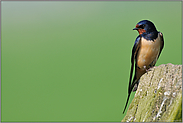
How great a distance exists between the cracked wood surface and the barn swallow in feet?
3.35

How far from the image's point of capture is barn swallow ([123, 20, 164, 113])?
314 cm

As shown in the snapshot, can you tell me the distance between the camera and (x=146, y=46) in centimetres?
317

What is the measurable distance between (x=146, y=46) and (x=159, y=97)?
1.40 meters

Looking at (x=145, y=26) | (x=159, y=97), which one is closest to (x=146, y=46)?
(x=145, y=26)

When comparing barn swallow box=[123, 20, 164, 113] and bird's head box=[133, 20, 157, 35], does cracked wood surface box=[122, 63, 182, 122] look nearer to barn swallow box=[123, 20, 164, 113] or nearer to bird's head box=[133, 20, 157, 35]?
barn swallow box=[123, 20, 164, 113]

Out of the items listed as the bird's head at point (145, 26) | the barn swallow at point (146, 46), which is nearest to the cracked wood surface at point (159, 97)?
the barn swallow at point (146, 46)

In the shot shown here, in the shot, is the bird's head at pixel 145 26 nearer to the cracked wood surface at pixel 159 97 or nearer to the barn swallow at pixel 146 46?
the barn swallow at pixel 146 46

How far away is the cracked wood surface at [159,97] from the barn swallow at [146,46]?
40.2 inches

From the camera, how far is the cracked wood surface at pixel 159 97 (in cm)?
182

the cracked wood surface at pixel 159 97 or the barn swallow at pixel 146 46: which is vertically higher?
the barn swallow at pixel 146 46

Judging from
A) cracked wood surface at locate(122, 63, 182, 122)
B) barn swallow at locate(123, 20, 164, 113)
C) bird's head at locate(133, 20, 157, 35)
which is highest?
bird's head at locate(133, 20, 157, 35)

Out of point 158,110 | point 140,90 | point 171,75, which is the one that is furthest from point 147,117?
point 171,75

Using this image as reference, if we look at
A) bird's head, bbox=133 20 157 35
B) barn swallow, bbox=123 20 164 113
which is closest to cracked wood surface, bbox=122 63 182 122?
barn swallow, bbox=123 20 164 113

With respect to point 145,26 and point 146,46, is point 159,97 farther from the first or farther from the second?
point 145,26
